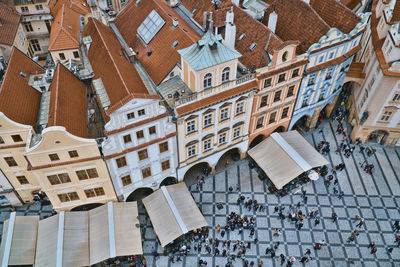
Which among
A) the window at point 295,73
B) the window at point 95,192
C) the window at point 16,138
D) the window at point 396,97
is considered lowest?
the window at point 95,192

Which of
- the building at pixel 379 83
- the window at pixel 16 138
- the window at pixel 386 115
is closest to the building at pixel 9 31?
the window at pixel 16 138

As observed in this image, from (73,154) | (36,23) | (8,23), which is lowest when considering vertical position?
(73,154)

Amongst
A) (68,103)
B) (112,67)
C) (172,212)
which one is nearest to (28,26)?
(112,67)

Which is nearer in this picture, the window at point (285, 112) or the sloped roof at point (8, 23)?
the window at point (285, 112)

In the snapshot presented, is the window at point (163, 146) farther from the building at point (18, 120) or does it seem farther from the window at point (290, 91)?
the window at point (290, 91)

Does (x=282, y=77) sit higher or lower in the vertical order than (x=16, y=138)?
higher

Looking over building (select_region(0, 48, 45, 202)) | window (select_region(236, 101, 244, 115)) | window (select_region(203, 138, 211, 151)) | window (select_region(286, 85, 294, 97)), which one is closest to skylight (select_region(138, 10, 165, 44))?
building (select_region(0, 48, 45, 202))

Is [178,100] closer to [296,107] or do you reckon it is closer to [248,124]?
[248,124]

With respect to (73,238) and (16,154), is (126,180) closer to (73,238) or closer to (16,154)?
(73,238)
